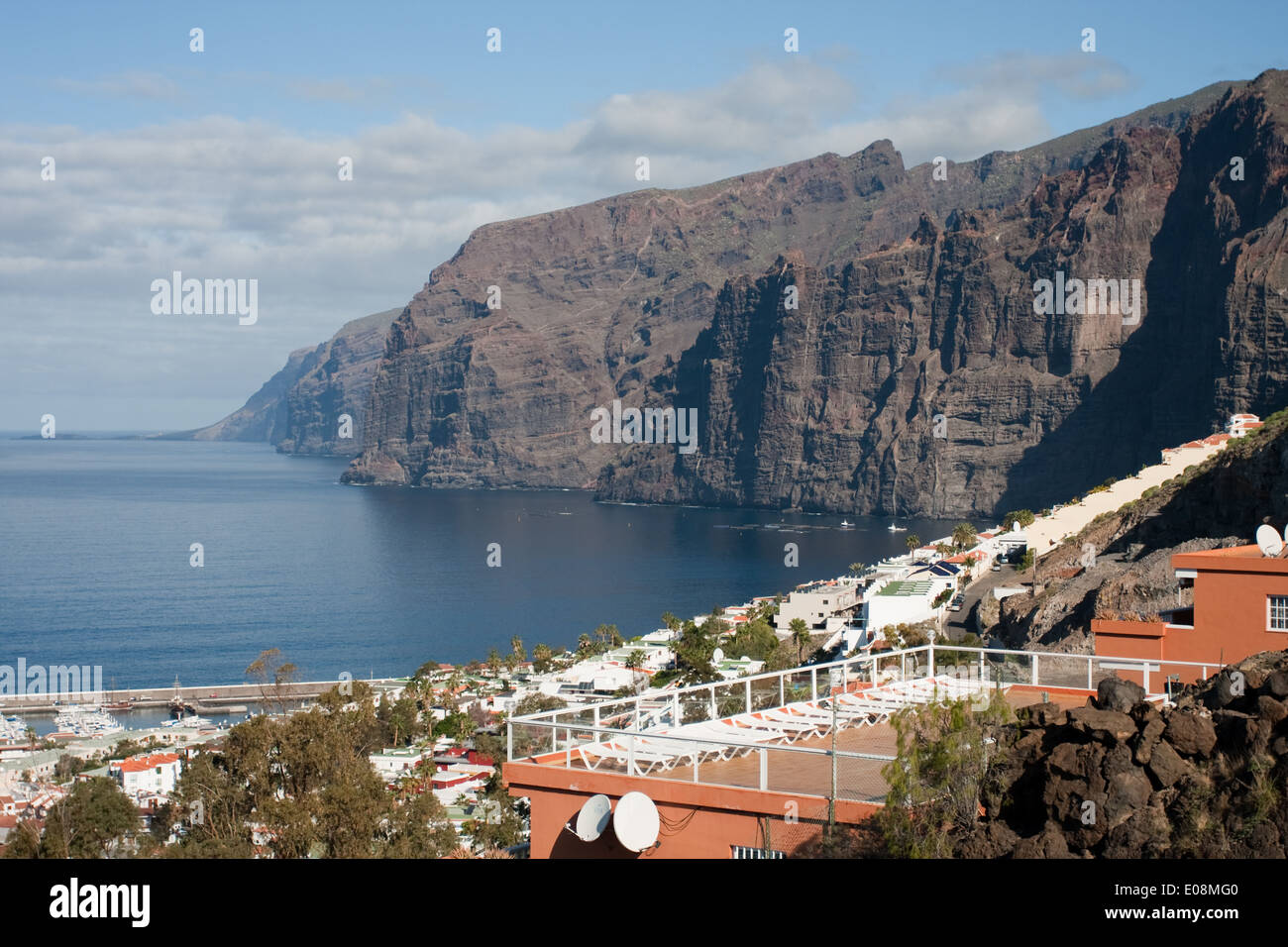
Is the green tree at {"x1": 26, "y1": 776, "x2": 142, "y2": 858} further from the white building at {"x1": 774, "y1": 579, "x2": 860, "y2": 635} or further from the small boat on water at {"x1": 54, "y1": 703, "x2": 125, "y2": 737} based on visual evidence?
the white building at {"x1": 774, "y1": 579, "x2": 860, "y2": 635}

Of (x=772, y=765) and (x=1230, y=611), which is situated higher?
(x=1230, y=611)

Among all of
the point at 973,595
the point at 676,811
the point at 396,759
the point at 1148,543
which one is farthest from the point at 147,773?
the point at 676,811

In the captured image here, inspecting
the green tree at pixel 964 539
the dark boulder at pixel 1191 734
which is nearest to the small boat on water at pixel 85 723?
the green tree at pixel 964 539

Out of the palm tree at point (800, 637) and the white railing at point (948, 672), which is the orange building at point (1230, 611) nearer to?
the white railing at point (948, 672)

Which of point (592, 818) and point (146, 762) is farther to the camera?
point (146, 762)

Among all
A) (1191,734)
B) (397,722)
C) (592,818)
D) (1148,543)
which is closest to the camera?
(1191,734)

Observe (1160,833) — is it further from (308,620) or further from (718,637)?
(308,620)

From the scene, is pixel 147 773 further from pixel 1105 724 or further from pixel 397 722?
pixel 1105 724
